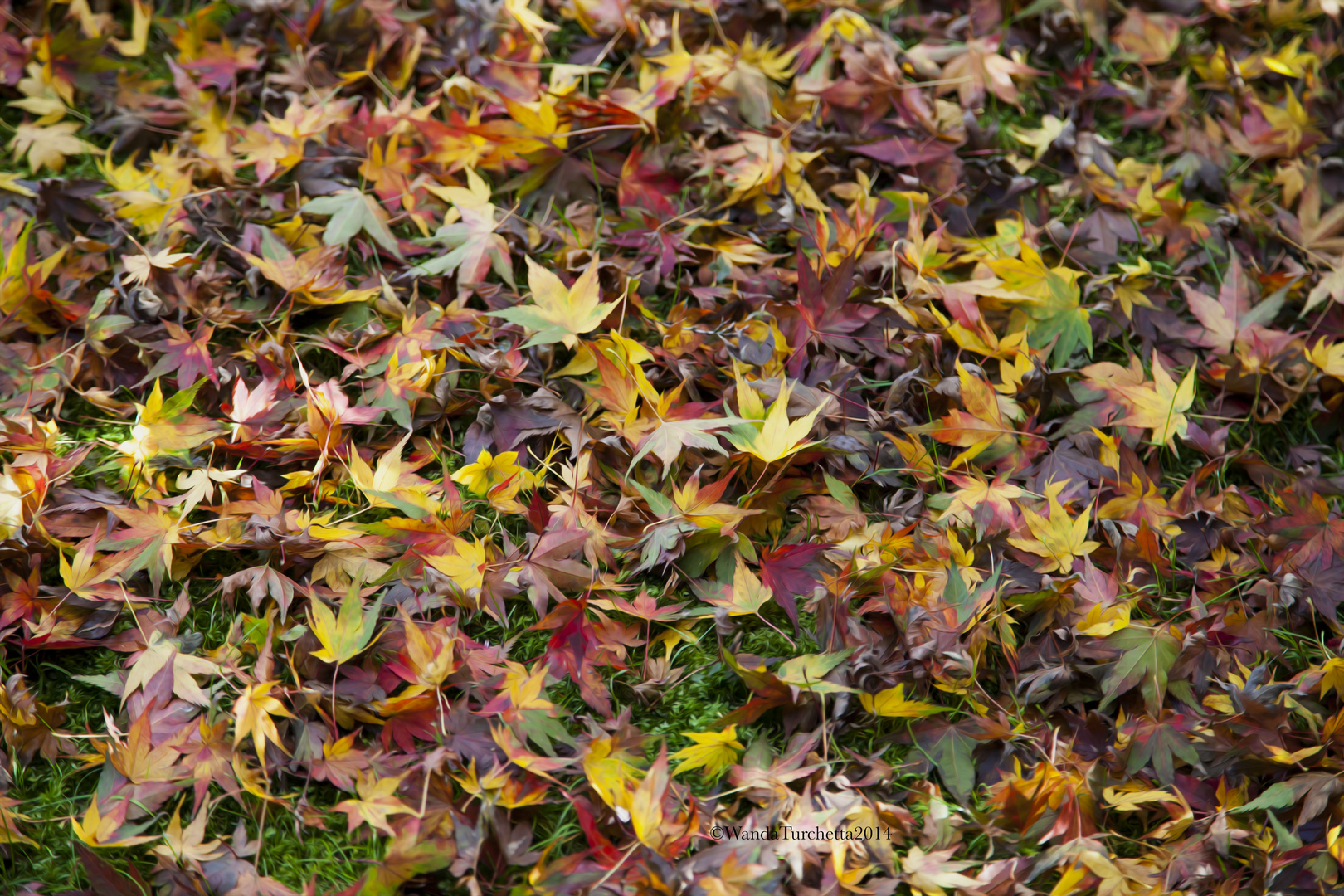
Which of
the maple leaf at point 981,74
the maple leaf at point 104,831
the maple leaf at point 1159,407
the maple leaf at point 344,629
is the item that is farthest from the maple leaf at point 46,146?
the maple leaf at point 1159,407

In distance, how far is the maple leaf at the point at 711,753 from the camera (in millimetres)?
1353

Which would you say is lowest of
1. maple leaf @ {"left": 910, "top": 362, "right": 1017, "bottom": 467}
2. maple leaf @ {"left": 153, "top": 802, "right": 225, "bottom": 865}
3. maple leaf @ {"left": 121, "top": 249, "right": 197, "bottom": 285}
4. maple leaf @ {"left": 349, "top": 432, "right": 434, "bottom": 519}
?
maple leaf @ {"left": 153, "top": 802, "right": 225, "bottom": 865}

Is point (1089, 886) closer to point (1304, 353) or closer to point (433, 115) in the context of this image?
point (1304, 353)

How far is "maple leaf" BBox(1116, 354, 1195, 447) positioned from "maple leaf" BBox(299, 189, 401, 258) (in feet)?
4.57

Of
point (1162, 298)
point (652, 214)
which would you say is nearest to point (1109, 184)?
point (1162, 298)

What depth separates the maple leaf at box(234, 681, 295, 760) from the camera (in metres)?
1.31

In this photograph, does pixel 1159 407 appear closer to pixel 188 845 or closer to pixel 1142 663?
pixel 1142 663

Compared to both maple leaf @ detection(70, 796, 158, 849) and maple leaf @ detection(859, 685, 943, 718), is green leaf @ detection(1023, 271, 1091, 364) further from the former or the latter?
maple leaf @ detection(70, 796, 158, 849)

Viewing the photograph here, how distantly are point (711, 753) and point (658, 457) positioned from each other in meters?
0.48

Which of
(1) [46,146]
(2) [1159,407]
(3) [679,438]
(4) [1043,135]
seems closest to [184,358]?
(1) [46,146]

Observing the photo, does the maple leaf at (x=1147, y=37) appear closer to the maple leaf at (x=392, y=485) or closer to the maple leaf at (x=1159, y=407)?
the maple leaf at (x=1159, y=407)

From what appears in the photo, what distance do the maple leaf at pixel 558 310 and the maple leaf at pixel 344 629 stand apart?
0.52m

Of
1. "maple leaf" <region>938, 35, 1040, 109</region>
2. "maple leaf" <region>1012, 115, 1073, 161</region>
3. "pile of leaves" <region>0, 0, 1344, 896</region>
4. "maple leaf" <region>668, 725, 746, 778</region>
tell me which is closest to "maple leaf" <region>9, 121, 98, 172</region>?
"pile of leaves" <region>0, 0, 1344, 896</region>

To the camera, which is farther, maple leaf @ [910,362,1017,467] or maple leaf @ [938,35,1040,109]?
maple leaf @ [938,35,1040,109]
